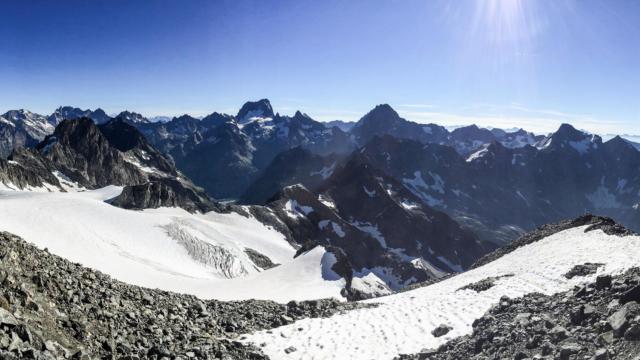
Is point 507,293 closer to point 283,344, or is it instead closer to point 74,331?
point 283,344

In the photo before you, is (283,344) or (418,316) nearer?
(283,344)

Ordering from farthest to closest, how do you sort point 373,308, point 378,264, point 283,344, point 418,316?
1. point 378,264
2. point 373,308
3. point 418,316
4. point 283,344

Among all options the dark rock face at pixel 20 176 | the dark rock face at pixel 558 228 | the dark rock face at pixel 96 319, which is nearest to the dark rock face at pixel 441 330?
the dark rock face at pixel 96 319

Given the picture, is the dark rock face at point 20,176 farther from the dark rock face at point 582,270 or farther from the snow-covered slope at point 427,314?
the dark rock face at point 582,270

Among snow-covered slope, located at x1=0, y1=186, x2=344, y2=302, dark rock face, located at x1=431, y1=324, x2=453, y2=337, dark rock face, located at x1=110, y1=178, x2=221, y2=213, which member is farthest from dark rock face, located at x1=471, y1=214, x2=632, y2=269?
dark rock face, located at x1=110, y1=178, x2=221, y2=213

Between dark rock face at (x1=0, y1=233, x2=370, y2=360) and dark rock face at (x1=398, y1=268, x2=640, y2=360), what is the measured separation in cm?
959

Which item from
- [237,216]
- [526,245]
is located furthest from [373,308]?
[237,216]

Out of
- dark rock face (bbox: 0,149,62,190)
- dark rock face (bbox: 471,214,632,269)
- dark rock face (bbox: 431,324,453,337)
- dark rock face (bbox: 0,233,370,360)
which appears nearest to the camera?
dark rock face (bbox: 0,233,370,360)

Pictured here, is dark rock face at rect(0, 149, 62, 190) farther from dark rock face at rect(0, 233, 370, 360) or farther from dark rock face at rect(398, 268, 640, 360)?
dark rock face at rect(398, 268, 640, 360)

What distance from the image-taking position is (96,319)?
60.4 ft

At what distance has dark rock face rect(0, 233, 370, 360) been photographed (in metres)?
14.6

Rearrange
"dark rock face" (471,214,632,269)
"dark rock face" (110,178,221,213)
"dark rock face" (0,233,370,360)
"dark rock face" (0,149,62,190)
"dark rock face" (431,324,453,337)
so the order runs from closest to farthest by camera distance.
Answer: "dark rock face" (0,233,370,360), "dark rock face" (431,324,453,337), "dark rock face" (471,214,632,269), "dark rock face" (110,178,221,213), "dark rock face" (0,149,62,190)

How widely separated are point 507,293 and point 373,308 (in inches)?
352

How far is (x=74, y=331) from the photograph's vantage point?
1647 cm
